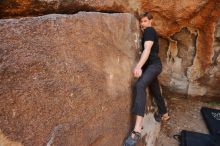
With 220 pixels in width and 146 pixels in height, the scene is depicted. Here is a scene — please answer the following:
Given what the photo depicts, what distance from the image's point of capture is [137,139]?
3.04 m

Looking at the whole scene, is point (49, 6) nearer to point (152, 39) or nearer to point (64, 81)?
point (64, 81)

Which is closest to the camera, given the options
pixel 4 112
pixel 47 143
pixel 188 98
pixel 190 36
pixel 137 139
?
pixel 4 112

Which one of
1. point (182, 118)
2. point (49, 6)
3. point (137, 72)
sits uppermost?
point (49, 6)

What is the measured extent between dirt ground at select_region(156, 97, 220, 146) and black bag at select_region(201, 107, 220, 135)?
7 centimetres

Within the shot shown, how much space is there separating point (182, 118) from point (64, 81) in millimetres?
2761

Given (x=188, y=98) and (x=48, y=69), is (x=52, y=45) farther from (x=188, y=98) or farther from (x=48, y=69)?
(x=188, y=98)

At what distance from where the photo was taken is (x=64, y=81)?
2254mm

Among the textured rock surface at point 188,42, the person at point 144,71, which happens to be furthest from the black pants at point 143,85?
the textured rock surface at point 188,42

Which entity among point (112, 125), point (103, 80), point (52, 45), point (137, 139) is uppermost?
point (52, 45)

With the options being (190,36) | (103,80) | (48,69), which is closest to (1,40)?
(48,69)

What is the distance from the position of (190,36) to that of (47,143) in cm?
308

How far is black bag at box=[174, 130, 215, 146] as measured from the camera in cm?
381

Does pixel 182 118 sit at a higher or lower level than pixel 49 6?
lower

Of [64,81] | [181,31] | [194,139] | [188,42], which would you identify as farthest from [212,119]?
[64,81]
